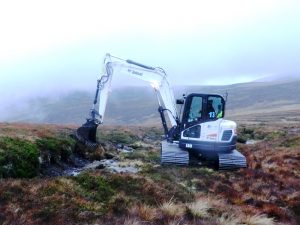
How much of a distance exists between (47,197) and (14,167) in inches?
342

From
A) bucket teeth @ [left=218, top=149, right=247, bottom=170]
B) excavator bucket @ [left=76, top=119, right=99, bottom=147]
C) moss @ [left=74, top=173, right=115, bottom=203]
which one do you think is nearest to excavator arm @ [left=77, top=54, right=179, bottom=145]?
excavator bucket @ [left=76, top=119, right=99, bottom=147]

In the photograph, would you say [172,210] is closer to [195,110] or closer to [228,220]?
[228,220]

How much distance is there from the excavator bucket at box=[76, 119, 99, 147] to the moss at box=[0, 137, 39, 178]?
8858 millimetres

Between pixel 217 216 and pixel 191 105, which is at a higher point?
pixel 191 105

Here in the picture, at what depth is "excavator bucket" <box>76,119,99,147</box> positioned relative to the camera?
110ft

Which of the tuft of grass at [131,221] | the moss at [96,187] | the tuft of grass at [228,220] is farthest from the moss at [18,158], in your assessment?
the tuft of grass at [228,220]

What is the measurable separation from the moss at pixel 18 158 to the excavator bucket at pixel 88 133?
8858 millimetres

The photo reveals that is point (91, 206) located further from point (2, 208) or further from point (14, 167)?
point (14, 167)

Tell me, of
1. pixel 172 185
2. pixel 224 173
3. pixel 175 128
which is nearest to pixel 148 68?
pixel 175 128

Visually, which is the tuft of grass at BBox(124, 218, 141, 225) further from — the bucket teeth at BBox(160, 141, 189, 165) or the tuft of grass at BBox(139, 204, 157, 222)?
the bucket teeth at BBox(160, 141, 189, 165)

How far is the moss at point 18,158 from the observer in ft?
65.1

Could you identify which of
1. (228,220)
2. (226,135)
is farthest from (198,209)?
(226,135)

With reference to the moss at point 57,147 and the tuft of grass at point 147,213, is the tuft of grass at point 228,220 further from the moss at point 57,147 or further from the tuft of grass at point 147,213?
the moss at point 57,147

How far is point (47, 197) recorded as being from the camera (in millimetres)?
12250
